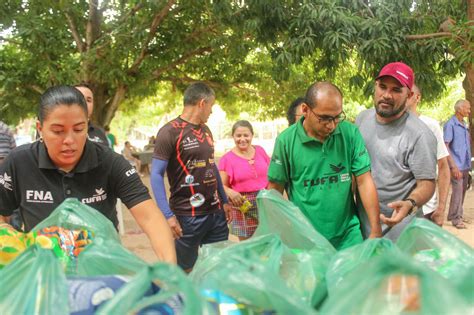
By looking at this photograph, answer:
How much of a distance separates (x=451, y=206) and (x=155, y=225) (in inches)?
240

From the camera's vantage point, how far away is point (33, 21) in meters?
8.25

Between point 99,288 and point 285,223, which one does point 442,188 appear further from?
point 99,288

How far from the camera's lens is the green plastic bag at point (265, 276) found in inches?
44.3

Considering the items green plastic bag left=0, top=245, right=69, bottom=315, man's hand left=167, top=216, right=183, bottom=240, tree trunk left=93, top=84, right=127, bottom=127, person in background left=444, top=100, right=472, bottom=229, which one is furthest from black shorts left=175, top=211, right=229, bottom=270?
tree trunk left=93, top=84, right=127, bottom=127

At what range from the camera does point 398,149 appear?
2.80 m

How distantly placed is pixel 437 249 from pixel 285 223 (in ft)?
2.22

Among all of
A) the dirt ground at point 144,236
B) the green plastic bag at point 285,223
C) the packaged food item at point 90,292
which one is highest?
the packaged food item at point 90,292

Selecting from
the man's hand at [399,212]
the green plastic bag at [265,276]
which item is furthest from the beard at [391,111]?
the green plastic bag at [265,276]

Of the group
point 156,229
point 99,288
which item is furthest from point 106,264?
point 156,229

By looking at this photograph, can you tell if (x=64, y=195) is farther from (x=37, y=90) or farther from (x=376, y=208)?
(x=37, y=90)

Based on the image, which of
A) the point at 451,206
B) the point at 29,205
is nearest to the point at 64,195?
the point at 29,205

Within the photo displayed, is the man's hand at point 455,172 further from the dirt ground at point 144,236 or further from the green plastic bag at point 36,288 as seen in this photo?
the green plastic bag at point 36,288

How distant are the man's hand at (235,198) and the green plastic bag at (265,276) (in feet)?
7.82

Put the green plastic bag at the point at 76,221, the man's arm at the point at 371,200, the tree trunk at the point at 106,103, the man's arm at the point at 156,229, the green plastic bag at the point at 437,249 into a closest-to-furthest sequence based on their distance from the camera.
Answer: the green plastic bag at the point at 437,249
the green plastic bag at the point at 76,221
the man's arm at the point at 156,229
the man's arm at the point at 371,200
the tree trunk at the point at 106,103
